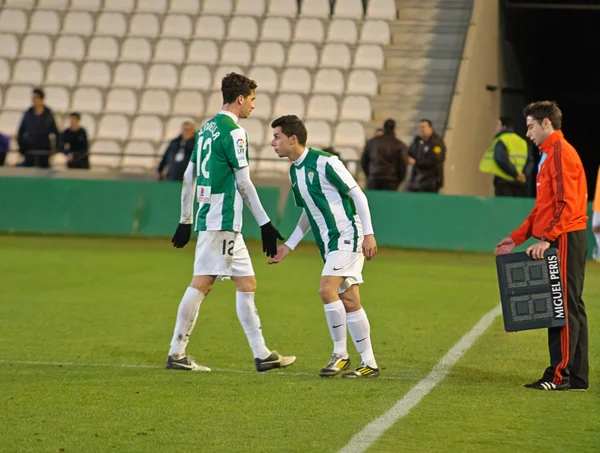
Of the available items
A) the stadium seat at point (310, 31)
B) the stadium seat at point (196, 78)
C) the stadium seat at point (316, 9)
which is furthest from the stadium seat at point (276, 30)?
the stadium seat at point (196, 78)

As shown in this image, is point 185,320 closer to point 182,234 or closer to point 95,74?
point 182,234

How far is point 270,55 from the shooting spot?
24.3 m

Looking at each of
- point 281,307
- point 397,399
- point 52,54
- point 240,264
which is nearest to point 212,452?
point 397,399

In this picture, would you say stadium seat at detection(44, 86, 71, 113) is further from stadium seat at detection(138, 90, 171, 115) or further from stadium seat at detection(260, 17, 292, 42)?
stadium seat at detection(260, 17, 292, 42)

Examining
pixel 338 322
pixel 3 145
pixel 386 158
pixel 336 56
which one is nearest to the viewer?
pixel 338 322

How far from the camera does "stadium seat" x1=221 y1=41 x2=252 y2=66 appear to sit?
24266mm

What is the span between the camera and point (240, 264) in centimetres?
775

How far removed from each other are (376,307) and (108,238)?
912 centimetres

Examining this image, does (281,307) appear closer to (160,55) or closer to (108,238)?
(108,238)

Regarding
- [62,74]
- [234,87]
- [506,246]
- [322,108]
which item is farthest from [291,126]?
[62,74]

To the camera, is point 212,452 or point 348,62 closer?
point 212,452

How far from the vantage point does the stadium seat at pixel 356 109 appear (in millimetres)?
23047

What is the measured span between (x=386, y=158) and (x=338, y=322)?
1190cm

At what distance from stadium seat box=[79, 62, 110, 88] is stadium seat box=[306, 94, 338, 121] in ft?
14.2
